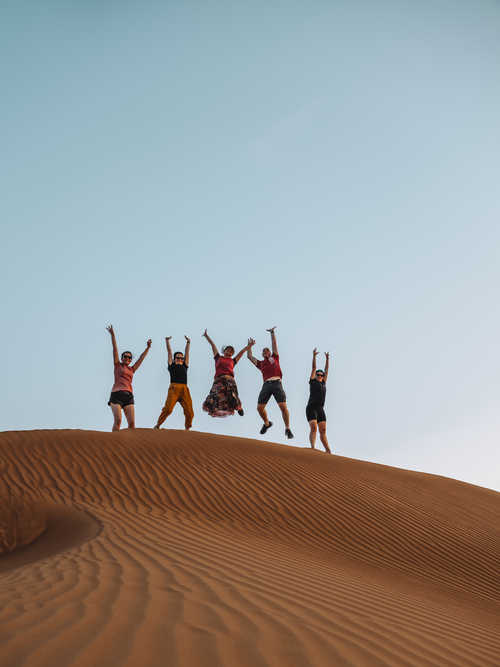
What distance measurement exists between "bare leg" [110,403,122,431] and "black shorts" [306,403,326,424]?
14.4 ft

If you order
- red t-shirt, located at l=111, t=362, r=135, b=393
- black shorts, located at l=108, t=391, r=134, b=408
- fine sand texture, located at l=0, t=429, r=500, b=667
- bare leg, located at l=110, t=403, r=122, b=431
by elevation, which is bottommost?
fine sand texture, located at l=0, t=429, r=500, b=667

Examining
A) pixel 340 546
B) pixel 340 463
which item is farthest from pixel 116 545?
pixel 340 463

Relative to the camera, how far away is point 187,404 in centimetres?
1220

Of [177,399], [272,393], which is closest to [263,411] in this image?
[272,393]

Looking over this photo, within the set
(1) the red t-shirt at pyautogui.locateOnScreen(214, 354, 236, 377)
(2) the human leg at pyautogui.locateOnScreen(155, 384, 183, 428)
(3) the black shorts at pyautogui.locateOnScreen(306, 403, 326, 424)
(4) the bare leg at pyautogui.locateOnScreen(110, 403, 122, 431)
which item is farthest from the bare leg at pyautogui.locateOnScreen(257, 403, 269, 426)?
(4) the bare leg at pyautogui.locateOnScreen(110, 403, 122, 431)

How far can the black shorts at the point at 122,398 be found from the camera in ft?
37.9

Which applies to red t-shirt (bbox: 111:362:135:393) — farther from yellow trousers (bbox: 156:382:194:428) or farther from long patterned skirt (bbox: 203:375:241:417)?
long patterned skirt (bbox: 203:375:241:417)

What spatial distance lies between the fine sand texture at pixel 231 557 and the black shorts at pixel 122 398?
667mm

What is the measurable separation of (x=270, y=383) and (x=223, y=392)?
1.16 meters

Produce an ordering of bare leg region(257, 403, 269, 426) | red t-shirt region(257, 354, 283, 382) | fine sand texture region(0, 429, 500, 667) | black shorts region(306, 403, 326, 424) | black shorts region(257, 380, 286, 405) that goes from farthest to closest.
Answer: black shorts region(306, 403, 326, 424) → red t-shirt region(257, 354, 283, 382) → black shorts region(257, 380, 286, 405) → bare leg region(257, 403, 269, 426) → fine sand texture region(0, 429, 500, 667)

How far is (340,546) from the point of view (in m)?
7.72

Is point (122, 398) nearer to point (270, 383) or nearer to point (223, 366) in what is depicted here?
point (223, 366)

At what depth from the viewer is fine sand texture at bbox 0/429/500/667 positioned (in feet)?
8.30

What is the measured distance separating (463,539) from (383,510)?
1332 mm
